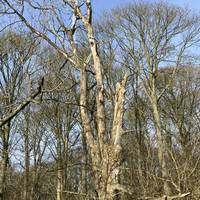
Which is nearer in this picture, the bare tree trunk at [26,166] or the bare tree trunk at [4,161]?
the bare tree trunk at [4,161]

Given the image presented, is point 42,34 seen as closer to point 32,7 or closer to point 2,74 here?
point 32,7

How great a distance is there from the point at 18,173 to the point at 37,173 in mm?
1291

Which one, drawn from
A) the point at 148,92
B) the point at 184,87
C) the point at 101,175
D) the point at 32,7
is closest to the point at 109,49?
the point at 148,92

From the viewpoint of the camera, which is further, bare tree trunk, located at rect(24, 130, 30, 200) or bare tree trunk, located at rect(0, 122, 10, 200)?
→ bare tree trunk, located at rect(24, 130, 30, 200)

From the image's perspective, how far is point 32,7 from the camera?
34.0 ft

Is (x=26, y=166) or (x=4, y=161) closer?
(x=4, y=161)

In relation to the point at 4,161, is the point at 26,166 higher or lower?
higher

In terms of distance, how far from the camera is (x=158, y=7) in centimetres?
2217

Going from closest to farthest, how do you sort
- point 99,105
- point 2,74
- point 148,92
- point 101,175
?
point 101,175, point 99,105, point 2,74, point 148,92

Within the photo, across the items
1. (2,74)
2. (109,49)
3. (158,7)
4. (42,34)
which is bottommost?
(42,34)

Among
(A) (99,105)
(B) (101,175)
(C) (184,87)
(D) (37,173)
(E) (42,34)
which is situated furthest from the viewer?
(C) (184,87)

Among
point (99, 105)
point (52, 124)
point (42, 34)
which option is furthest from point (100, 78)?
point (52, 124)

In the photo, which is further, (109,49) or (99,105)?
(109,49)

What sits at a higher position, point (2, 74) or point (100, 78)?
point (2, 74)
